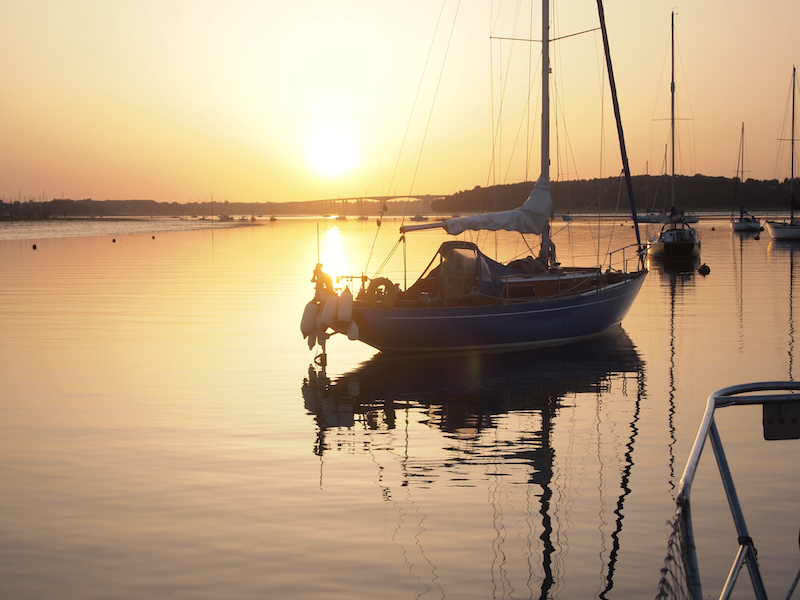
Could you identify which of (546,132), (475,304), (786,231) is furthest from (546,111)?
(786,231)

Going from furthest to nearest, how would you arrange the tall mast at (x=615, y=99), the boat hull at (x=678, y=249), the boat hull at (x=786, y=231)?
the boat hull at (x=786, y=231) → the boat hull at (x=678, y=249) → the tall mast at (x=615, y=99)

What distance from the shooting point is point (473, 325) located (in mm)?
18234

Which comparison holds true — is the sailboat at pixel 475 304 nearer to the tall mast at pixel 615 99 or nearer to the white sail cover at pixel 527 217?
the white sail cover at pixel 527 217

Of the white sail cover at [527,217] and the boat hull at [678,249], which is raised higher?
the white sail cover at [527,217]

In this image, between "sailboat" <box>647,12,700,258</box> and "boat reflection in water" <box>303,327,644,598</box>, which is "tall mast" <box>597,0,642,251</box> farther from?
"sailboat" <box>647,12,700,258</box>

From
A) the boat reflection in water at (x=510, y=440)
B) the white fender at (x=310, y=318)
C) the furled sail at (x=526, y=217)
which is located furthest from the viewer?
the furled sail at (x=526, y=217)

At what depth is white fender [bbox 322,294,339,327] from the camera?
17.6 meters

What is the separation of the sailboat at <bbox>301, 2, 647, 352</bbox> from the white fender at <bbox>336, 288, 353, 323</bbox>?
23 millimetres

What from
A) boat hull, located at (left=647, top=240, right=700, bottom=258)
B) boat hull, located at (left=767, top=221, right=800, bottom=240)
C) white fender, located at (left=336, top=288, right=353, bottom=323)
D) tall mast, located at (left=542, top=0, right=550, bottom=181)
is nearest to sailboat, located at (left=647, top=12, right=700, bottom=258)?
boat hull, located at (left=647, top=240, right=700, bottom=258)

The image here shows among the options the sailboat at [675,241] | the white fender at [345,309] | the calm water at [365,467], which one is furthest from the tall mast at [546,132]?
the sailboat at [675,241]

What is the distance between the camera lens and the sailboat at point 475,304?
58.9 feet

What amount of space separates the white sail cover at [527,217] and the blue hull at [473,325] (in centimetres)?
251

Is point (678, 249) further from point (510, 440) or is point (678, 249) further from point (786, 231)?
point (510, 440)

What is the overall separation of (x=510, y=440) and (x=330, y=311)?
281 inches
